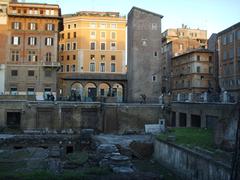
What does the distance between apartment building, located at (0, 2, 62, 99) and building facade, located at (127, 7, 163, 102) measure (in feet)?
37.7

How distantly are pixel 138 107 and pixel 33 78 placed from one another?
17.3m

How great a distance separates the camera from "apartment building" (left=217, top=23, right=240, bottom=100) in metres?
44.8

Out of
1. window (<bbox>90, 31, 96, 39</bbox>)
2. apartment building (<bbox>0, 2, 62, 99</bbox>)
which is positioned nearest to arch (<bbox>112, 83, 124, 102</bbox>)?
window (<bbox>90, 31, 96, 39</bbox>)

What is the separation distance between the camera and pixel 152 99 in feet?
148

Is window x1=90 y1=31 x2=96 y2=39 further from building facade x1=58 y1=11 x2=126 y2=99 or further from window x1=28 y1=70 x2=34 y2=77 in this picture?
window x1=28 y1=70 x2=34 y2=77

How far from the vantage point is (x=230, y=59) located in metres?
47.0

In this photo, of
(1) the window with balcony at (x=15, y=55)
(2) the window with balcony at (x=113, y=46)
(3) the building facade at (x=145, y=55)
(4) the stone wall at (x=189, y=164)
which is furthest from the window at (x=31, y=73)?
(4) the stone wall at (x=189, y=164)

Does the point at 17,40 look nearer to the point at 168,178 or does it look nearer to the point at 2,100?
the point at 2,100

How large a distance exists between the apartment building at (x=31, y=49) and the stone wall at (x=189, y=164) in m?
27.9

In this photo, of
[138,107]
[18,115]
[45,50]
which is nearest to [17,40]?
[45,50]

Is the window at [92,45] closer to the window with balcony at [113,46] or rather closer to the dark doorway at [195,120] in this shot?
the window with balcony at [113,46]

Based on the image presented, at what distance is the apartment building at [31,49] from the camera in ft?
153

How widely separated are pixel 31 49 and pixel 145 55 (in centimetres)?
1689

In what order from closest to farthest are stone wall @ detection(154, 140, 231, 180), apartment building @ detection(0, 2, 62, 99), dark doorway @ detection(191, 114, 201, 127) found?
stone wall @ detection(154, 140, 231, 180)
dark doorway @ detection(191, 114, 201, 127)
apartment building @ detection(0, 2, 62, 99)
